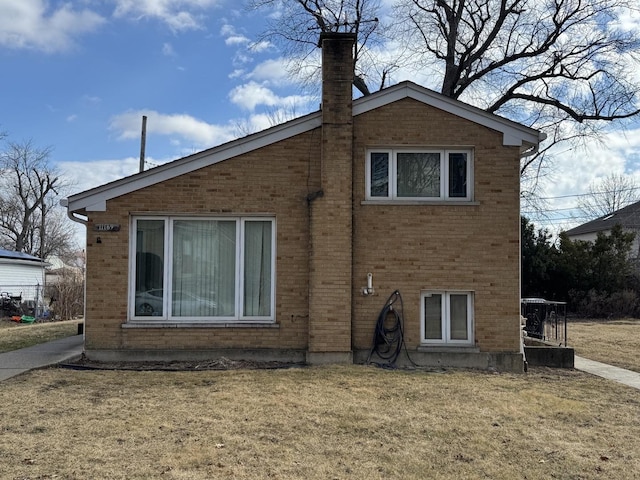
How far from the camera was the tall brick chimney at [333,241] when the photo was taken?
363 inches

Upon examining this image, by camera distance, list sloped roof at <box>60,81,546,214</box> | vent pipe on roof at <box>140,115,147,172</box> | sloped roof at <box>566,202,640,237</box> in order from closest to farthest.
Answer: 1. sloped roof at <box>60,81,546,214</box>
2. vent pipe on roof at <box>140,115,147,172</box>
3. sloped roof at <box>566,202,640,237</box>

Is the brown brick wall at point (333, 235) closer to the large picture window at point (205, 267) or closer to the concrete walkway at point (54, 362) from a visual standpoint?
the large picture window at point (205, 267)

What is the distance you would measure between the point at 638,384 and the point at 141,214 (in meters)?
8.70

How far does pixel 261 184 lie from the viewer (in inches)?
374

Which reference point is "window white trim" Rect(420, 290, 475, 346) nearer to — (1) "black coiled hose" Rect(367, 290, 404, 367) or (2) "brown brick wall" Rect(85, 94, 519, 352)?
(2) "brown brick wall" Rect(85, 94, 519, 352)

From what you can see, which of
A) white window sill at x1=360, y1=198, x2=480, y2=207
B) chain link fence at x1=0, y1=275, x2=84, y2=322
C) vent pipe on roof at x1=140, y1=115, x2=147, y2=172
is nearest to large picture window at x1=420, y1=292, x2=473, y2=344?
white window sill at x1=360, y1=198, x2=480, y2=207

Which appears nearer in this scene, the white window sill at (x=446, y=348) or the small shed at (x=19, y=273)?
the white window sill at (x=446, y=348)

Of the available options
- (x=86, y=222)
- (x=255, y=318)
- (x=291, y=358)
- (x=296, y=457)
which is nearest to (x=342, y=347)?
(x=291, y=358)

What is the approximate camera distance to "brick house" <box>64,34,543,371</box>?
30.5 ft

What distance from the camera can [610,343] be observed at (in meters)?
14.5

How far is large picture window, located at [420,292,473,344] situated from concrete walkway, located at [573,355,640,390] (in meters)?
2.50

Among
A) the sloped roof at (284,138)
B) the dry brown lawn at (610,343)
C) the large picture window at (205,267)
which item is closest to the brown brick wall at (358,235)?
the sloped roof at (284,138)

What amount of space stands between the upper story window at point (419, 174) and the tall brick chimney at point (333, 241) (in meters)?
0.58

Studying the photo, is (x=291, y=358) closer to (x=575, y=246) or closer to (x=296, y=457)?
(x=296, y=457)
